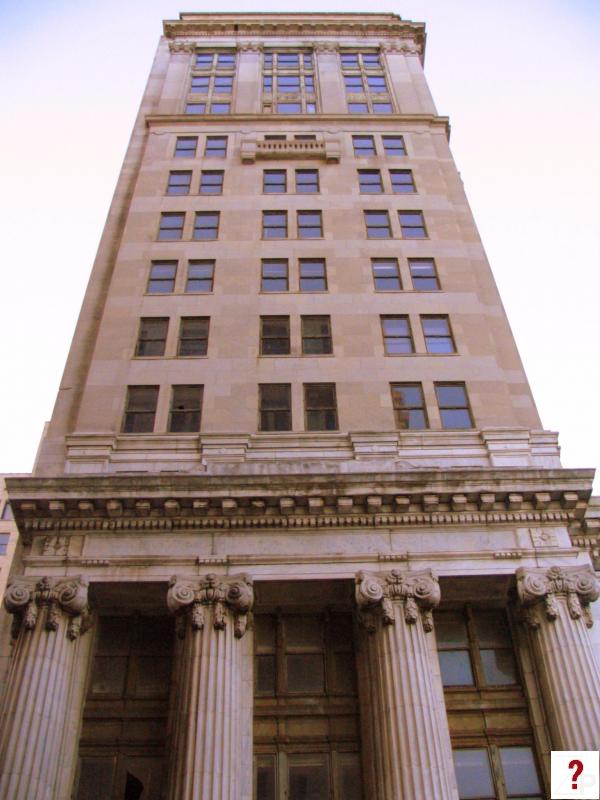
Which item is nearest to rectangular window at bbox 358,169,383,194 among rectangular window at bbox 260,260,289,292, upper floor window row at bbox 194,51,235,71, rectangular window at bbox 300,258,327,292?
rectangular window at bbox 300,258,327,292

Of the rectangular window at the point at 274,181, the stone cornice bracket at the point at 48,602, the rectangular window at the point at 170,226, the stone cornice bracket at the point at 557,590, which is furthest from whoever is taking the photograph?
the rectangular window at the point at 274,181

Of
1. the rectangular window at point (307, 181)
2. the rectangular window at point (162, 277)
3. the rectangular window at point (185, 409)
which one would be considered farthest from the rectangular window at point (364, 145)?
the rectangular window at point (185, 409)

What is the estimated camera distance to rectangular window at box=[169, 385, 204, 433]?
77.3 feet

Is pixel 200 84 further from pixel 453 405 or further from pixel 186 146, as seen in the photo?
pixel 453 405

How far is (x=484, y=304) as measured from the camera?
27906 mm

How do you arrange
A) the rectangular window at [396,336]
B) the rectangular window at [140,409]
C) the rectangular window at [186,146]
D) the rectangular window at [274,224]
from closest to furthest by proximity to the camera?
the rectangular window at [140,409] → the rectangular window at [396,336] → the rectangular window at [274,224] → the rectangular window at [186,146]

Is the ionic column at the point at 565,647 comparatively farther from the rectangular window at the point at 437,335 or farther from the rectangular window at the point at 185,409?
the rectangular window at the point at 185,409

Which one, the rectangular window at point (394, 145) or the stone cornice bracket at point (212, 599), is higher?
the rectangular window at point (394, 145)

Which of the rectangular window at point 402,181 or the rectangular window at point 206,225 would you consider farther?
the rectangular window at point 402,181

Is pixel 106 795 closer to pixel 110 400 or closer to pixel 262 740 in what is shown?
pixel 262 740

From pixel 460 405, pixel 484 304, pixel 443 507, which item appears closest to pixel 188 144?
pixel 484 304

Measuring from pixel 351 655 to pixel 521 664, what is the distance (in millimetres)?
4442

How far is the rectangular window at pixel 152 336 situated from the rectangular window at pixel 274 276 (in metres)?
4.20

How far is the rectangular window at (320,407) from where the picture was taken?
23641 mm
